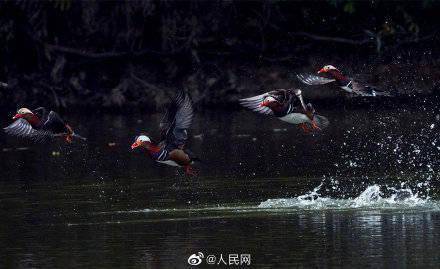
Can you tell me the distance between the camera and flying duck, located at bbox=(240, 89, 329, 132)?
531 inches

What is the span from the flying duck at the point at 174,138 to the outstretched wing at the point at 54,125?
66.9 inches

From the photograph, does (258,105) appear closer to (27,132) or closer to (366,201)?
(366,201)

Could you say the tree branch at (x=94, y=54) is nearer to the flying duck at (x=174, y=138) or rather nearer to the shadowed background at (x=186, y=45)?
the shadowed background at (x=186, y=45)

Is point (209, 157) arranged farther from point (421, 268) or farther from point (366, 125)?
point (421, 268)

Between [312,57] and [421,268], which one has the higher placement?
[312,57]

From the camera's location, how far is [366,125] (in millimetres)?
21312

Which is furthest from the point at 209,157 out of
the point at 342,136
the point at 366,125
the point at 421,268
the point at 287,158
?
the point at 421,268

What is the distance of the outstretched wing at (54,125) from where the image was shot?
14.5 metres

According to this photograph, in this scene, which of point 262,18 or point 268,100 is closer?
point 268,100

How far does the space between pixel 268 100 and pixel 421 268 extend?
457 cm

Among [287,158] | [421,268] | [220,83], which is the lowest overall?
[421,268]

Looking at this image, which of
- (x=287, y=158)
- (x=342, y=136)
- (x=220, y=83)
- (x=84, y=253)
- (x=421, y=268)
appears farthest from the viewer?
(x=220, y=83)

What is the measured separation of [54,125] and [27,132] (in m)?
0.40

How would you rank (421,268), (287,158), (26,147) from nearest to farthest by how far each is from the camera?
(421,268)
(287,158)
(26,147)
